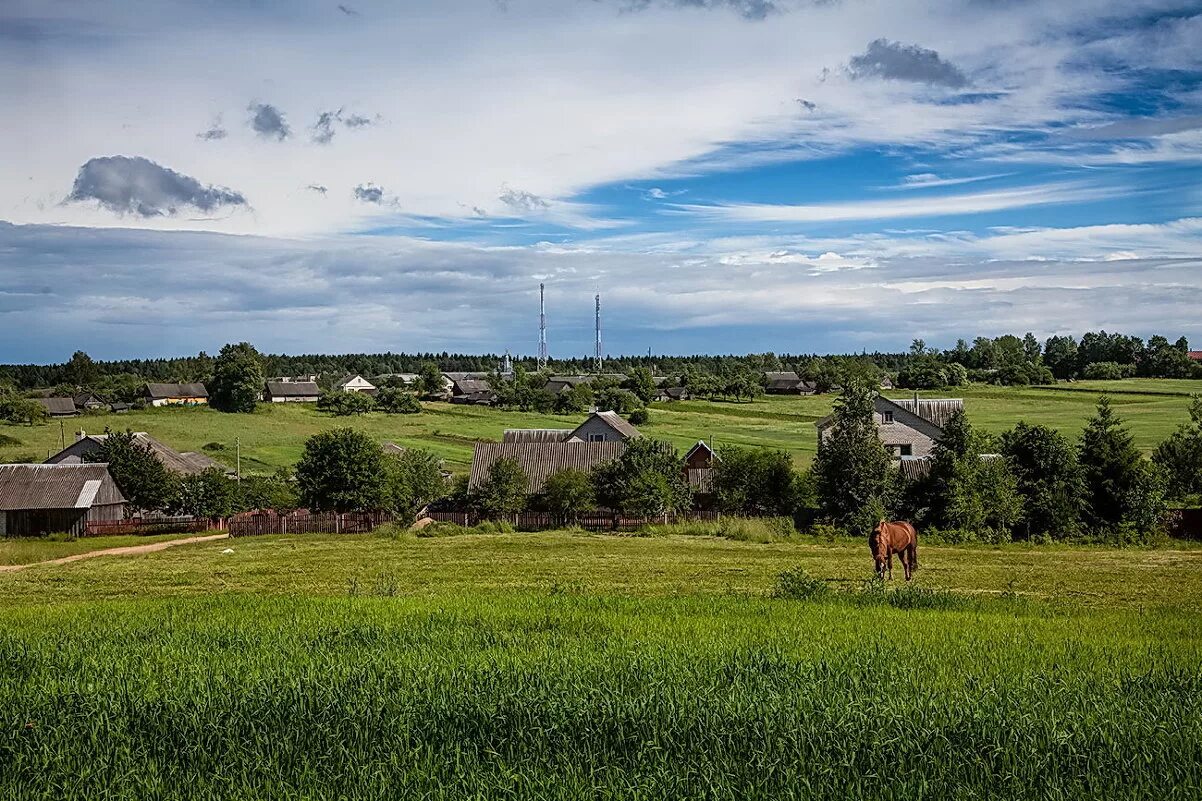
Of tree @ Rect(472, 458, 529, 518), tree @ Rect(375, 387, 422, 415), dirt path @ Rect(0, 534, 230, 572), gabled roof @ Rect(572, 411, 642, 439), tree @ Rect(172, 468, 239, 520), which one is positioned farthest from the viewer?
tree @ Rect(375, 387, 422, 415)

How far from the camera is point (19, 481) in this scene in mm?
56719

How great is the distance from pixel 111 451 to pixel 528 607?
50.3 metres

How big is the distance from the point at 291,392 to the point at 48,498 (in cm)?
10545

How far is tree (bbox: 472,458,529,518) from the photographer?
52312 mm

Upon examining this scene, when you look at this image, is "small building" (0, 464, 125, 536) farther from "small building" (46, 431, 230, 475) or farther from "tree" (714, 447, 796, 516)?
"tree" (714, 447, 796, 516)

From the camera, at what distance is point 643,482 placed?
50812 millimetres

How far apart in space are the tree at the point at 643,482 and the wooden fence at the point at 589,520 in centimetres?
46

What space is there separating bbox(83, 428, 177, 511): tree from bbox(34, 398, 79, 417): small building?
8034 cm

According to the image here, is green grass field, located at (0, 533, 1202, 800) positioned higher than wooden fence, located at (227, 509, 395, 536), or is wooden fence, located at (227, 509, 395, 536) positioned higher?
green grass field, located at (0, 533, 1202, 800)

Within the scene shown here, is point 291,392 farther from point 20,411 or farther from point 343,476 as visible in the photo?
point 343,476

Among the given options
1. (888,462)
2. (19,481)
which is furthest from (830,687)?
Answer: (19,481)

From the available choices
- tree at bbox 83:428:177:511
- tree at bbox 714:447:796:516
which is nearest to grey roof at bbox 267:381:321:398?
tree at bbox 83:428:177:511

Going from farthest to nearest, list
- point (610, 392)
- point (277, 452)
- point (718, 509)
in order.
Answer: point (610, 392) < point (277, 452) < point (718, 509)

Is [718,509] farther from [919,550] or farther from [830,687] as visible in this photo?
[830,687]
